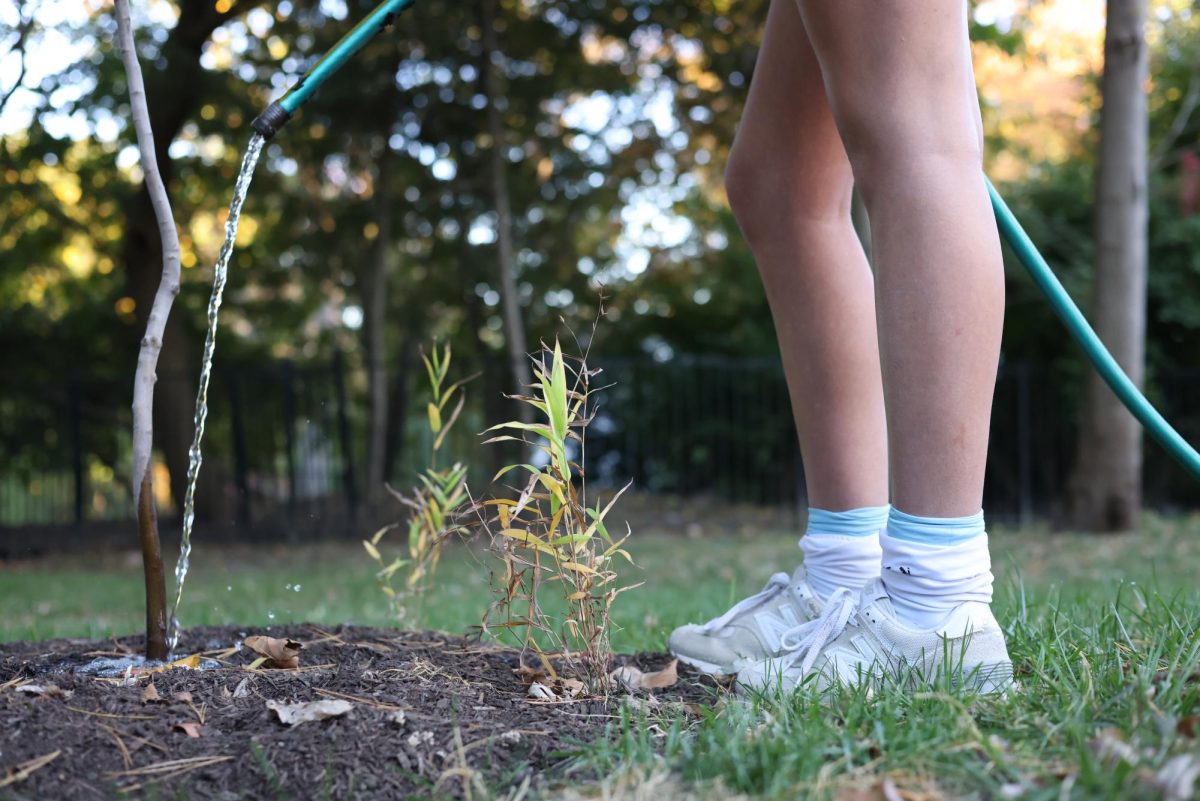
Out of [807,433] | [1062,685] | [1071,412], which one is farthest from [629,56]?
[1062,685]

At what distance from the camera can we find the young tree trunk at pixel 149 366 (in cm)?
180

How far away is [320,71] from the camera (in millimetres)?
1930

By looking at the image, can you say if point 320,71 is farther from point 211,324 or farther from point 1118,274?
point 1118,274

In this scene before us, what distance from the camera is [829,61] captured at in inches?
65.0

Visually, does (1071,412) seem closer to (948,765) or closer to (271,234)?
(271,234)

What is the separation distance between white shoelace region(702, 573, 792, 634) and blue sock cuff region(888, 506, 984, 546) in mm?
474

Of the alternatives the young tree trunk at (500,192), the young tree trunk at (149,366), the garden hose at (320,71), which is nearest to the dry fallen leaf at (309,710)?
the young tree trunk at (149,366)

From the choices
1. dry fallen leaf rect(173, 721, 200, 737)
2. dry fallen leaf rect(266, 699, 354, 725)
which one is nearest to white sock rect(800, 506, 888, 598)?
dry fallen leaf rect(266, 699, 354, 725)

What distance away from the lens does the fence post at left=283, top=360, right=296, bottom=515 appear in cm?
959

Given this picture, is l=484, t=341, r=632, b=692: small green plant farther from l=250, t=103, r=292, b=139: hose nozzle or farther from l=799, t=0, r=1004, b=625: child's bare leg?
l=250, t=103, r=292, b=139: hose nozzle

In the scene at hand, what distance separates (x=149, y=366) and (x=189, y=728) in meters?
0.69

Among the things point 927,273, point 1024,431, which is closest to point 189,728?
point 927,273

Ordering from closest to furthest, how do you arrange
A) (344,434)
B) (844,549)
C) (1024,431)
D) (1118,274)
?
(844,549) < (1118,274) < (344,434) < (1024,431)

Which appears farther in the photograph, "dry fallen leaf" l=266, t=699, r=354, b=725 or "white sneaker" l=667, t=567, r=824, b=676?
"white sneaker" l=667, t=567, r=824, b=676
